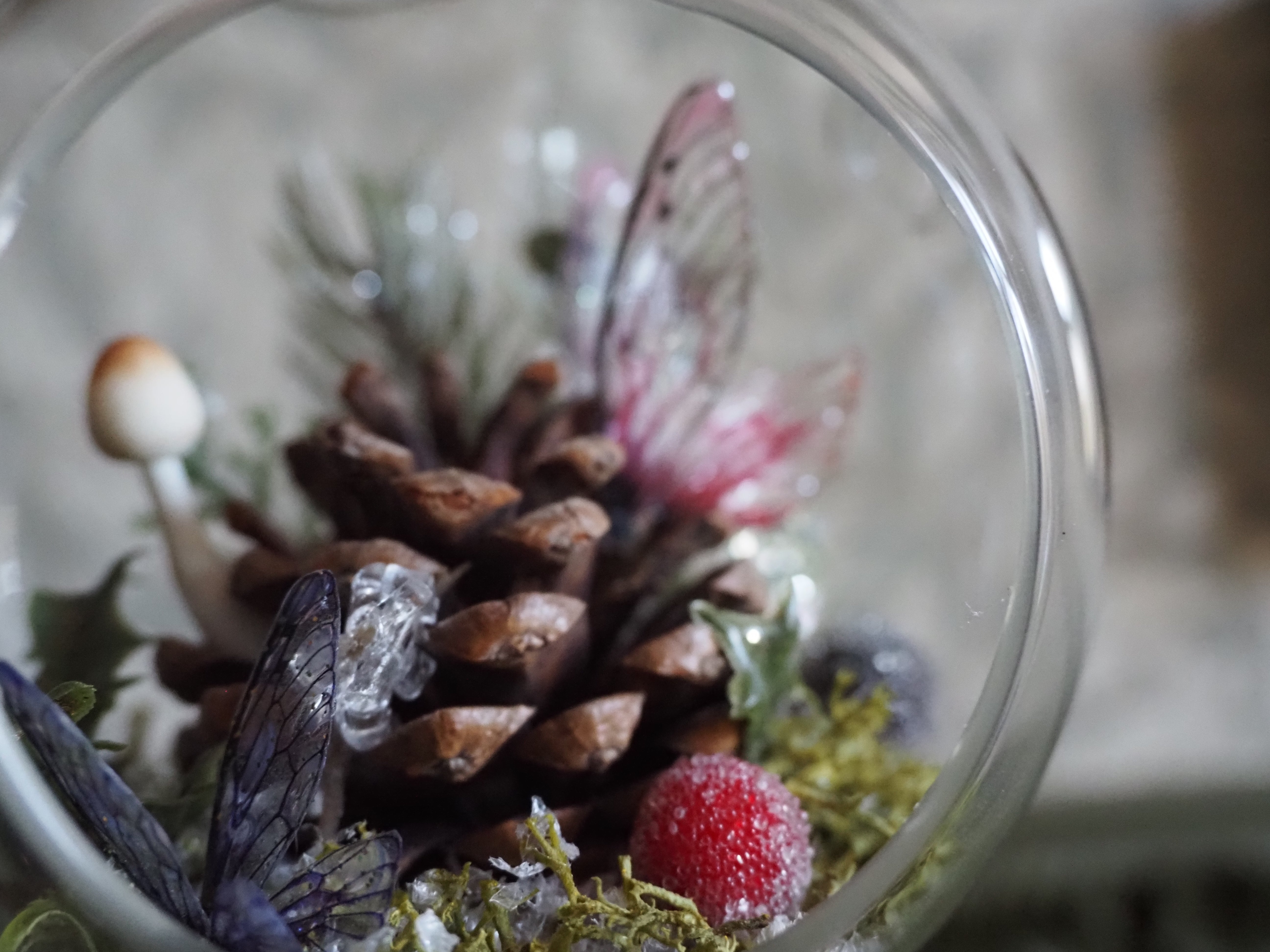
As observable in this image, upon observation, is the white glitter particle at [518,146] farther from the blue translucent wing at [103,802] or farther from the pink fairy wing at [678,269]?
the blue translucent wing at [103,802]

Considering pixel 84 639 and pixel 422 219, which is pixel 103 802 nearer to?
pixel 84 639

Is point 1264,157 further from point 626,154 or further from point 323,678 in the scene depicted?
point 323,678

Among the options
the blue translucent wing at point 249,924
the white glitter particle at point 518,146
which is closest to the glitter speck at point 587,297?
the white glitter particle at point 518,146

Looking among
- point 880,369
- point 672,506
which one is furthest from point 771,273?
point 672,506

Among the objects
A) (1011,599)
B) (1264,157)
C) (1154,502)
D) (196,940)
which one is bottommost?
(196,940)

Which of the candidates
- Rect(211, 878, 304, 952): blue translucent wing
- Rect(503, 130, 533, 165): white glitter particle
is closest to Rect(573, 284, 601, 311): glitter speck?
Rect(503, 130, 533, 165): white glitter particle

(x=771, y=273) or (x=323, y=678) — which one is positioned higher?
(x=771, y=273)

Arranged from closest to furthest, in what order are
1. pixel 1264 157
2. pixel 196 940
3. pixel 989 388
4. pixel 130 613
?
pixel 196 940, pixel 130 613, pixel 989 388, pixel 1264 157
